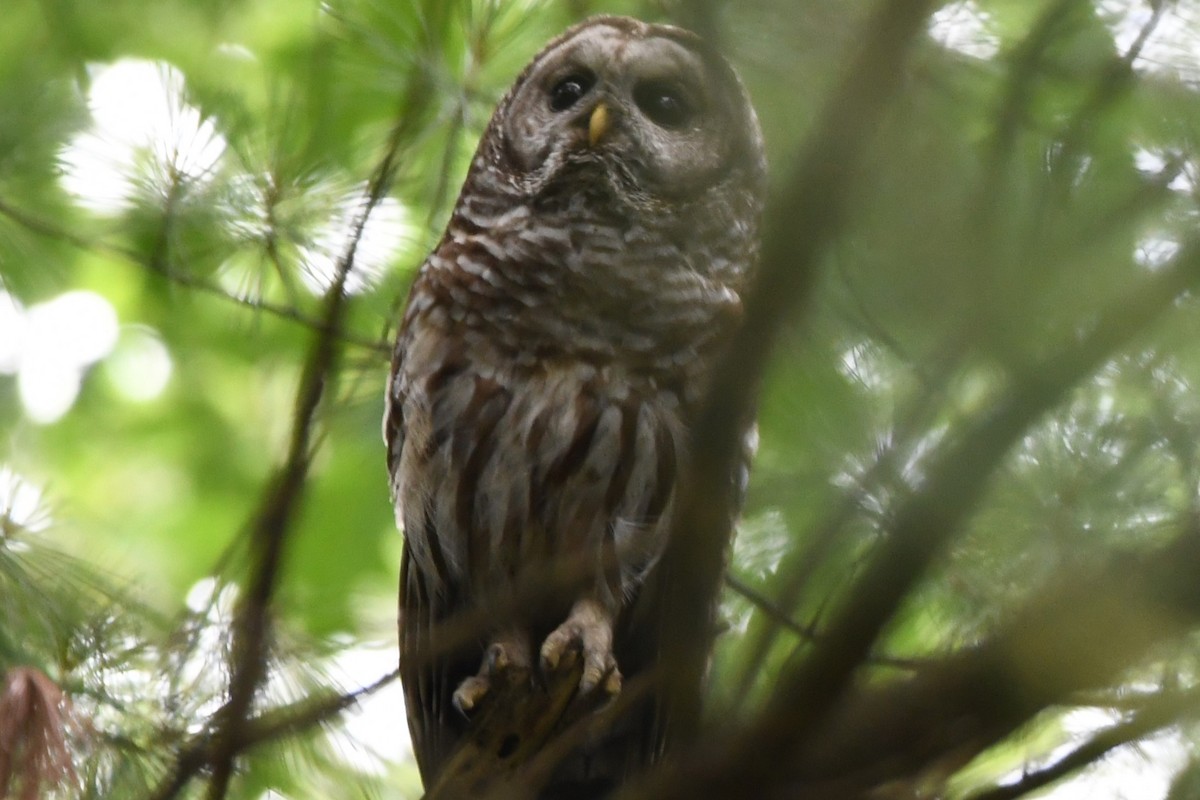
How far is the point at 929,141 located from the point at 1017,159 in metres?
0.65

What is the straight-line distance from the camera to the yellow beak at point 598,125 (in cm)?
377

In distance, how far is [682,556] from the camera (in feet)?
6.11

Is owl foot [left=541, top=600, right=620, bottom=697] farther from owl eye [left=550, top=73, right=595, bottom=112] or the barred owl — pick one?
owl eye [left=550, top=73, right=595, bottom=112]

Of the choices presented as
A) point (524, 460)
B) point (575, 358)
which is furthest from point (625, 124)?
point (524, 460)

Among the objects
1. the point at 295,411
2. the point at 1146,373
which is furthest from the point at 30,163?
the point at 1146,373

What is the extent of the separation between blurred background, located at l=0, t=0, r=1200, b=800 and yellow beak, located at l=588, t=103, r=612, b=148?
30 centimetres

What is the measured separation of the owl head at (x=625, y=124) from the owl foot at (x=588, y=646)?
3.61ft

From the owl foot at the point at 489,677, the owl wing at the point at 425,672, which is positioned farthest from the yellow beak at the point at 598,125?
the owl foot at the point at 489,677

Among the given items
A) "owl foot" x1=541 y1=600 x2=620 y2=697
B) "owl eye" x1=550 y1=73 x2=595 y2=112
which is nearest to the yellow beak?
"owl eye" x1=550 y1=73 x2=595 y2=112

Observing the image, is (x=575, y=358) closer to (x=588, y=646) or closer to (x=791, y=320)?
(x=588, y=646)

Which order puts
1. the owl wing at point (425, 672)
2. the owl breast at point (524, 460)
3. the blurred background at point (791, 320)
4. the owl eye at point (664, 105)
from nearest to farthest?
the blurred background at point (791, 320) < the owl breast at point (524, 460) < the owl wing at point (425, 672) < the owl eye at point (664, 105)

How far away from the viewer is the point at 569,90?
402 centimetres

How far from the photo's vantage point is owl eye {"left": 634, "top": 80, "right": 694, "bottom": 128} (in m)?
3.96

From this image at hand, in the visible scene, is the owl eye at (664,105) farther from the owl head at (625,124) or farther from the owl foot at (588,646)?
the owl foot at (588,646)
